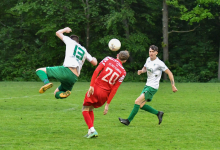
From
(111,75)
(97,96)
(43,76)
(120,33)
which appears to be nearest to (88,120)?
(97,96)

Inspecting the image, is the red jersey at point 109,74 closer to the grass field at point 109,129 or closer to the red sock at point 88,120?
the red sock at point 88,120

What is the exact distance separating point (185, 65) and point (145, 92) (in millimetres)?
24090

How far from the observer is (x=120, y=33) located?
3438 cm

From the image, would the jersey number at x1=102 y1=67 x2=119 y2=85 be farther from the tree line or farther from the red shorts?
the tree line

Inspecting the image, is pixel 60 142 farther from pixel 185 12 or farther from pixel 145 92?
pixel 185 12

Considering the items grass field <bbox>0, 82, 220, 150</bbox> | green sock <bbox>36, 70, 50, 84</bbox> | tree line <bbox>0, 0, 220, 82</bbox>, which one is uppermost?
green sock <bbox>36, 70, 50, 84</bbox>

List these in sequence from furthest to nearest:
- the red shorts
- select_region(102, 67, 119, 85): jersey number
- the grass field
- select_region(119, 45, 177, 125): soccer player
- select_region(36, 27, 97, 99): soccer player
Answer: select_region(119, 45, 177, 125): soccer player < select_region(36, 27, 97, 99): soccer player < the red shorts < select_region(102, 67, 119, 85): jersey number < the grass field

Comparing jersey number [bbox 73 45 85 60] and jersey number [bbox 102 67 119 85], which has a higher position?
jersey number [bbox 73 45 85 60]

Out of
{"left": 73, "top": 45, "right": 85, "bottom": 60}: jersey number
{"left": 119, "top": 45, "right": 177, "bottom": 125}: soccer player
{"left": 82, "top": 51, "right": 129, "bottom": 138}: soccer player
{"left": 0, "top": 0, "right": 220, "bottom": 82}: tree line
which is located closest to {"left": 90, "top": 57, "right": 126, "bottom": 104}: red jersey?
{"left": 82, "top": 51, "right": 129, "bottom": 138}: soccer player

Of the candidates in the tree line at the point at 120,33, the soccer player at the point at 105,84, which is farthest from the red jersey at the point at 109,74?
the tree line at the point at 120,33

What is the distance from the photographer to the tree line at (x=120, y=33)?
31.6 m

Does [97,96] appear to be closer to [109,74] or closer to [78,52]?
[109,74]

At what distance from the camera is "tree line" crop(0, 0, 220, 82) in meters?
31.6

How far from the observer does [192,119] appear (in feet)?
32.0
